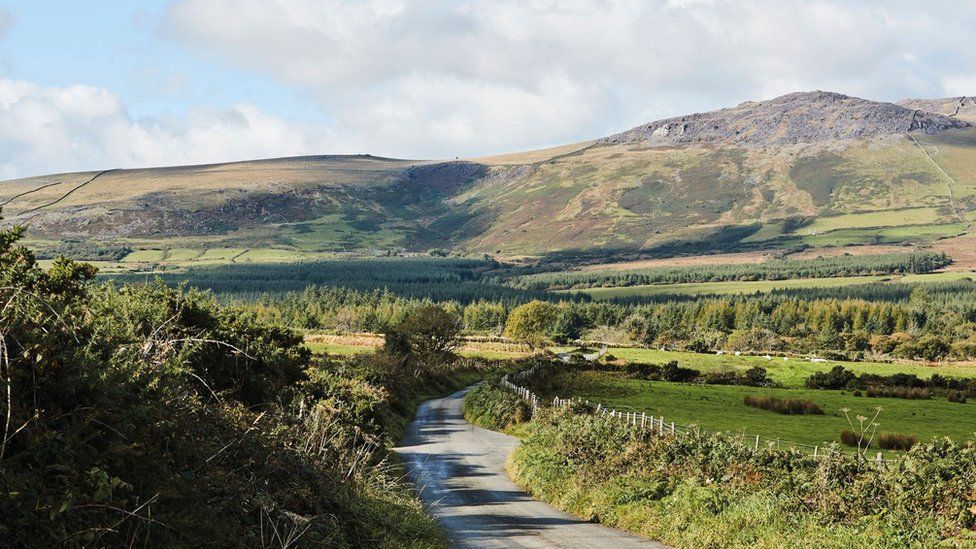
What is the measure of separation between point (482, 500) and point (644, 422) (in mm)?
6216

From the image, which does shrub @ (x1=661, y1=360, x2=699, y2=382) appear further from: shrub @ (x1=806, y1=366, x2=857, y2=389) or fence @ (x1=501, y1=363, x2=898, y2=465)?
fence @ (x1=501, y1=363, x2=898, y2=465)

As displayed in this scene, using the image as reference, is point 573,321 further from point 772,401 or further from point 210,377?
point 210,377

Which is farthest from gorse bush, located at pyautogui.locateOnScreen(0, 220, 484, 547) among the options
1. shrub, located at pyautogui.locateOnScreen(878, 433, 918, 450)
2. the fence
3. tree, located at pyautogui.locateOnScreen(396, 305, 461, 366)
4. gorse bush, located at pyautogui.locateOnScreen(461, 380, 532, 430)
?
tree, located at pyautogui.locateOnScreen(396, 305, 461, 366)

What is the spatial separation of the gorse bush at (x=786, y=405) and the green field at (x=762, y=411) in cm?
96

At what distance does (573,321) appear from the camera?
199 m

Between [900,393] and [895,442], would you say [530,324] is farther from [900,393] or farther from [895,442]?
[895,442]

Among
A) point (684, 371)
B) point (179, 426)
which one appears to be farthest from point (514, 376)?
point (179, 426)

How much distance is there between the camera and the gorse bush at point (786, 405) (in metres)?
67.0

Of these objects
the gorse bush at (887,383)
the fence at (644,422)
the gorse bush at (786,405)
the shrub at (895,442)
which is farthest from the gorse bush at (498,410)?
the gorse bush at (887,383)

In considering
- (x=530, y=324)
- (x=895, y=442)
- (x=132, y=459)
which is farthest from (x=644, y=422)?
(x=530, y=324)

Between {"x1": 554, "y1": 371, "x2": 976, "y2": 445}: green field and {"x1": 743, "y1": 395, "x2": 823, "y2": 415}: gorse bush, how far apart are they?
96cm

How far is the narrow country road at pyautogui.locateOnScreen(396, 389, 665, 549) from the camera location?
2233 cm

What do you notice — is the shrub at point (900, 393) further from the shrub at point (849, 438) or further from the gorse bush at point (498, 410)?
the gorse bush at point (498, 410)

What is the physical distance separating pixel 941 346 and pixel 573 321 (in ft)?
252
